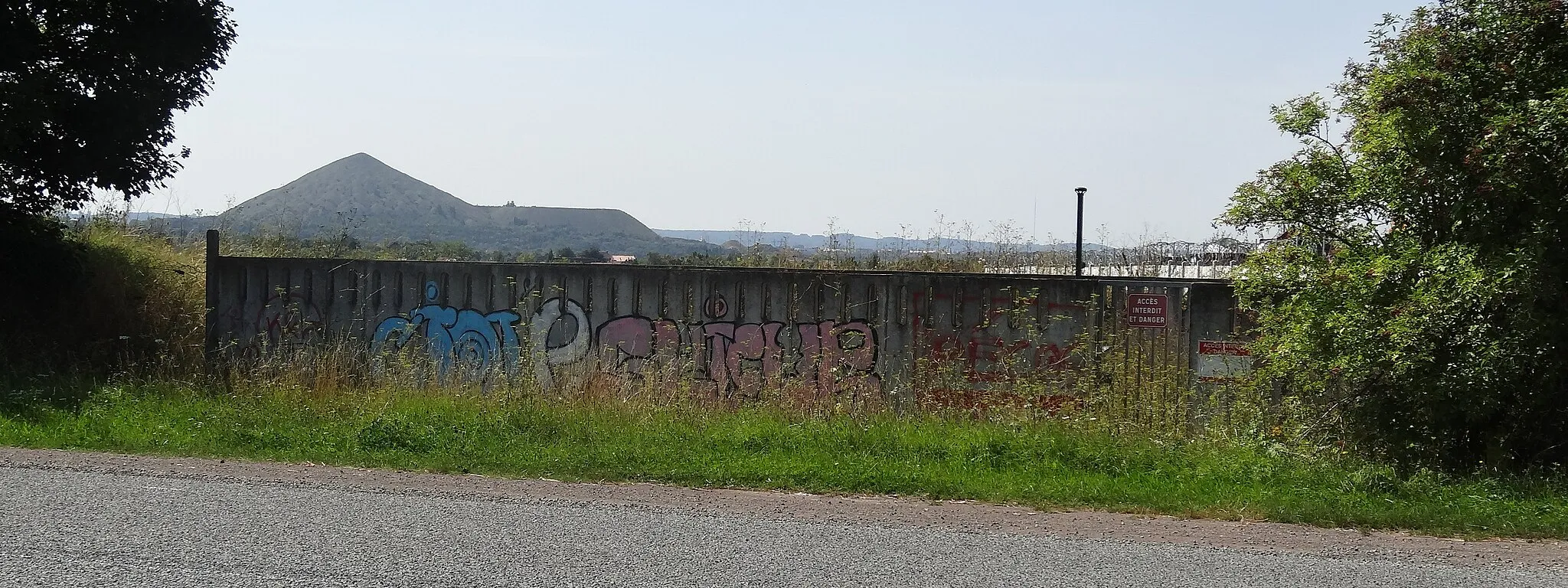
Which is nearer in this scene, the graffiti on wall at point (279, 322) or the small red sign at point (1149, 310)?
the small red sign at point (1149, 310)

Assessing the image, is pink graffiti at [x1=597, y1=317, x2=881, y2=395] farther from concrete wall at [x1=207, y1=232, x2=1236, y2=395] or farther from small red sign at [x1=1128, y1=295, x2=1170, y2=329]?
small red sign at [x1=1128, y1=295, x2=1170, y2=329]

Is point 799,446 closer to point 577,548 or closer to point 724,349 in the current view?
point 577,548

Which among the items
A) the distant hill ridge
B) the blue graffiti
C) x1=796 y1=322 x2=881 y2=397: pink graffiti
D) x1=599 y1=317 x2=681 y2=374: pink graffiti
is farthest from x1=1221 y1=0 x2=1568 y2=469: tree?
the distant hill ridge

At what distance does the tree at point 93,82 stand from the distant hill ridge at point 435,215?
17916 millimetres

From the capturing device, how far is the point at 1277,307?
31.5 ft

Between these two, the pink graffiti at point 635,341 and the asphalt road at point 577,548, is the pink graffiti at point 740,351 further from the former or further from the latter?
the asphalt road at point 577,548

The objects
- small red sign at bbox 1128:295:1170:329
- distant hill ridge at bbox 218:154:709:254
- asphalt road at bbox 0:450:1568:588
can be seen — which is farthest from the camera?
distant hill ridge at bbox 218:154:709:254

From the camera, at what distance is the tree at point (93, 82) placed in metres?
14.8

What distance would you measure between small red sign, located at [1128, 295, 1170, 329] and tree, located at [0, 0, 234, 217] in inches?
483

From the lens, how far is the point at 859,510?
24.3 feet

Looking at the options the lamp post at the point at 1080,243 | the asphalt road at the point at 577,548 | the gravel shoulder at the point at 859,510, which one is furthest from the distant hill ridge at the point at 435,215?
the asphalt road at the point at 577,548

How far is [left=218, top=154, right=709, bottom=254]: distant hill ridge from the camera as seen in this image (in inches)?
1505

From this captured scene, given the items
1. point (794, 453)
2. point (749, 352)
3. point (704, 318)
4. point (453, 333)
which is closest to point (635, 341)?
point (704, 318)

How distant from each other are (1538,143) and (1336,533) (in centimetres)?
307
